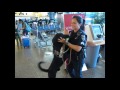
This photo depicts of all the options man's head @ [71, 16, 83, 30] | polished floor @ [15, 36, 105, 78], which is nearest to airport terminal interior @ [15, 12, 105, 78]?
polished floor @ [15, 36, 105, 78]

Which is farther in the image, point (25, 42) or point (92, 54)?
point (92, 54)

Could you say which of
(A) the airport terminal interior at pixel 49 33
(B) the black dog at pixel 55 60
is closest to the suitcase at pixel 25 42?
(A) the airport terminal interior at pixel 49 33

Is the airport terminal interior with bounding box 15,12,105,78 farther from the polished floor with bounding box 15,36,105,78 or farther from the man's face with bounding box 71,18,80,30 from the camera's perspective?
the man's face with bounding box 71,18,80,30

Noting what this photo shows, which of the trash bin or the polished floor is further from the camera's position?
the trash bin

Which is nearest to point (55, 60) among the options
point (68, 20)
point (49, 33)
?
point (49, 33)

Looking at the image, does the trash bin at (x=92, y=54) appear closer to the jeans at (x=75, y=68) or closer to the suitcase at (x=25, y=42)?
the jeans at (x=75, y=68)

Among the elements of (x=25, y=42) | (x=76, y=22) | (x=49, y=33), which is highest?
(x=76, y=22)

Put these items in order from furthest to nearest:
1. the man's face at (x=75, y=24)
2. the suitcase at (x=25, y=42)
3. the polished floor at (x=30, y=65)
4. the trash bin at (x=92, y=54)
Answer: the trash bin at (x=92, y=54) → the suitcase at (x=25, y=42) → the polished floor at (x=30, y=65) → the man's face at (x=75, y=24)

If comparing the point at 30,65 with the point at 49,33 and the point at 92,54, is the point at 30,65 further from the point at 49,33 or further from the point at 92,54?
the point at 92,54
